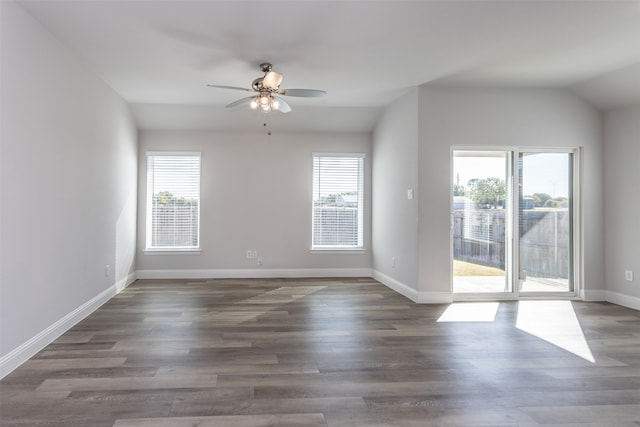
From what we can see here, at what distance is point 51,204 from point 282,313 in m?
2.51

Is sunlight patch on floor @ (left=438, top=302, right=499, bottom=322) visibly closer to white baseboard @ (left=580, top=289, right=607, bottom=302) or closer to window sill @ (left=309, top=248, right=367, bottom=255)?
white baseboard @ (left=580, top=289, right=607, bottom=302)

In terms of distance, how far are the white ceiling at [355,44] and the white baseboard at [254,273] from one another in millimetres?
2893

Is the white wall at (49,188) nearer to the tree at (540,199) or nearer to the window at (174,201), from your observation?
the window at (174,201)

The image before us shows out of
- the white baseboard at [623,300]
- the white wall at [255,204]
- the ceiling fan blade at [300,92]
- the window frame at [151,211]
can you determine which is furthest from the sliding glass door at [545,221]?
the window frame at [151,211]

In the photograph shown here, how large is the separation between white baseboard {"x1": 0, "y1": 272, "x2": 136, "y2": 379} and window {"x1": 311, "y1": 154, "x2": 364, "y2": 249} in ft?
11.2

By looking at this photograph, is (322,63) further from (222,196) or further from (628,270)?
(628,270)

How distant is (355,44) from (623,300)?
4.60m

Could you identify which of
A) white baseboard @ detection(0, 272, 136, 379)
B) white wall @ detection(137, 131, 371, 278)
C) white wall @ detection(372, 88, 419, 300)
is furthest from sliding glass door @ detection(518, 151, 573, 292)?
white baseboard @ detection(0, 272, 136, 379)

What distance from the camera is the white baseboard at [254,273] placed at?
676 centimetres

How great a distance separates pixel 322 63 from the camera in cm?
435

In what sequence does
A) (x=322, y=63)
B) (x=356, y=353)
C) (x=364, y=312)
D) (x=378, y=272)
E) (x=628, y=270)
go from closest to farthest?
1. (x=356, y=353)
2. (x=322, y=63)
3. (x=364, y=312)
4. (x=628, y=270)
5. (x=378, y=272)

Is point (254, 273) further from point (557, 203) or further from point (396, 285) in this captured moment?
point (557, 203)

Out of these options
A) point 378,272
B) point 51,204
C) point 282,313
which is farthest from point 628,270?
point 51,204

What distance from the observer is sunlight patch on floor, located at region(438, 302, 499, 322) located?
171 inches
